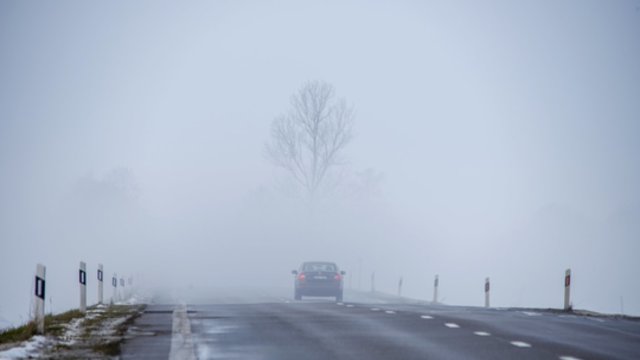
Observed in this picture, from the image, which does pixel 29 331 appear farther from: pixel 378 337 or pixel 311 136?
pixel 311 136

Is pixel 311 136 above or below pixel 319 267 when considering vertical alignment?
above

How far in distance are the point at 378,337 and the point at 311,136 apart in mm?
59012

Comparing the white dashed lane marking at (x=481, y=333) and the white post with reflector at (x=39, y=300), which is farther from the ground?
the white post with reflector at (x=39, y=300)

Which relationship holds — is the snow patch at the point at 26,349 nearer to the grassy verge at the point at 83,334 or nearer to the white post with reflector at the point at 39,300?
the grassy verge at the point at 83,334

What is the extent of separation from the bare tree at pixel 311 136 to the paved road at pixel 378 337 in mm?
51987

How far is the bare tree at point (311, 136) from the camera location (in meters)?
72.9

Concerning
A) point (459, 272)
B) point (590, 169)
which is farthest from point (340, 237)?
point (590, 169)

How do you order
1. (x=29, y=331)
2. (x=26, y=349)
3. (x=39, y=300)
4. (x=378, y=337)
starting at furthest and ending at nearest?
(x=39, y=300), (x=29, y=331), (x=378, y=337), (x=26, y=349)

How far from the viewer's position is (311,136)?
2899 inches

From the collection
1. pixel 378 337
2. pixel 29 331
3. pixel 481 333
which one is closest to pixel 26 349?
pixel 29 331

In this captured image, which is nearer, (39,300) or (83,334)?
(39,300)

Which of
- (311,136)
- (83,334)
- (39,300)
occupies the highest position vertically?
(311,136)

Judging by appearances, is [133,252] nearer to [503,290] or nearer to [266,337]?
[503,290]

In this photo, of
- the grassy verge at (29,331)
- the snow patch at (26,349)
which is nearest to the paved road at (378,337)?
the snow patch at (26,349)
